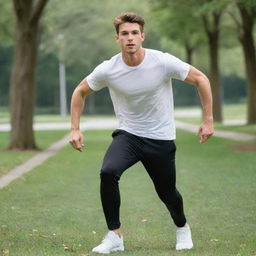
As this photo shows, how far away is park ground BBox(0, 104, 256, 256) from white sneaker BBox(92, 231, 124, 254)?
13cm

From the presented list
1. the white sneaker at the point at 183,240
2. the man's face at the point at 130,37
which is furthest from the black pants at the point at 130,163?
the man's face at the point at 130,37

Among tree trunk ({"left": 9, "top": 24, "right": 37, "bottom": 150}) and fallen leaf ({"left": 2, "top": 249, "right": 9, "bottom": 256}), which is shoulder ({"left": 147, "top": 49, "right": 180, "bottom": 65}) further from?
tree trunk ({"left": 9, "top": 24, "right": 37, "bottom": 150})

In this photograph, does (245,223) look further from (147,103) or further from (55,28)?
(55,28)

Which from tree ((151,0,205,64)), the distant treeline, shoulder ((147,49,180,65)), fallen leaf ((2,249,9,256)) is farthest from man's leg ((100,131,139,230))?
the distant treeline

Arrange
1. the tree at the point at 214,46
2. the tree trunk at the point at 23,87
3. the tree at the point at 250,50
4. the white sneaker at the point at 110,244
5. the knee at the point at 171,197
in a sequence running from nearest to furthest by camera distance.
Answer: the white sneaker at the point at 110,244
the knee at the point at 171,197
the tree trunk at the point at 23,87
the tree at the point at 250,50
the tree at the point at 214,46

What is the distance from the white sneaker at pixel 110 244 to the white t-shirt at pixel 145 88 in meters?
0.94

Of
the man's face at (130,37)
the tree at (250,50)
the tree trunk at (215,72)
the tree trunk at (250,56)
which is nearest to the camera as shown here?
the man's face at (130,37)

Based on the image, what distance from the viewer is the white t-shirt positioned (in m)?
6.30

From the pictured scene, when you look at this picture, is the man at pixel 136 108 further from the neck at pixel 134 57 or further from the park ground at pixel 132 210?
the park ground at pixel 132 210

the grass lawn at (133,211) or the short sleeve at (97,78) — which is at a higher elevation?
the short sleeve at (97,78)

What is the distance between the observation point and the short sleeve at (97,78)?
6.39 metres

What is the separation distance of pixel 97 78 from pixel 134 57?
411mm

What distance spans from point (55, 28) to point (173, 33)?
2370cm

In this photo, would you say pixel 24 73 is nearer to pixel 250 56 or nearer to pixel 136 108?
pixel 250 56
